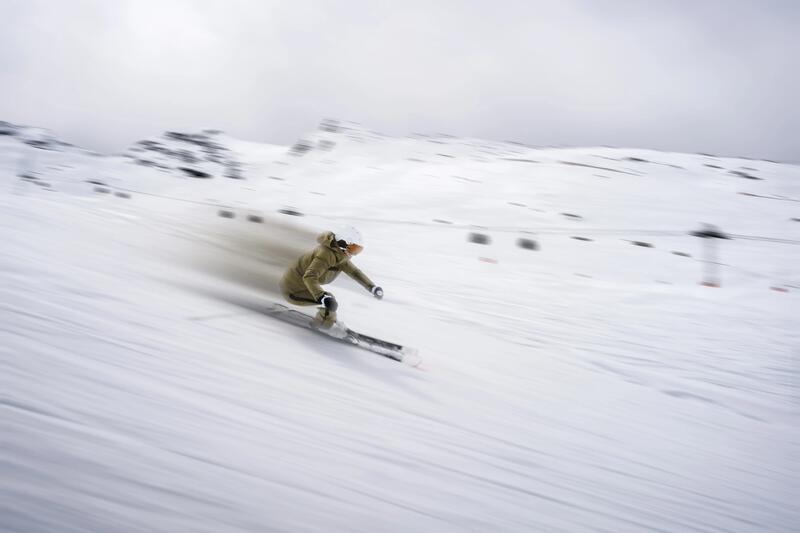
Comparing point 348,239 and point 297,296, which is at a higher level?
point 348,239

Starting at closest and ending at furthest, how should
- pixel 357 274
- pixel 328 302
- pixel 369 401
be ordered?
pixel 369 401
pixel 328 302
pixel 357 274

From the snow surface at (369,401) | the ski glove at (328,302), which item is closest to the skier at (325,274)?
the ski glove at (328,302)

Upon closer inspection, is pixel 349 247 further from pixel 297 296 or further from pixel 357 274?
pixel 297 296

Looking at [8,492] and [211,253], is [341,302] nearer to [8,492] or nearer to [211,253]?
[211,253]

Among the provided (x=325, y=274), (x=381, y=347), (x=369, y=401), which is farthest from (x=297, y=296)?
(x=369, y=401)

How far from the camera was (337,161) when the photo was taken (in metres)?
65.4

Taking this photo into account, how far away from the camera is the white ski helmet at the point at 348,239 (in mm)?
5219

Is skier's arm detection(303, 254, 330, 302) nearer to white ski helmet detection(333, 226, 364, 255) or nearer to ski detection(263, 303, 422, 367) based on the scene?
white ski helmet detection(333, 226, 364, 255)

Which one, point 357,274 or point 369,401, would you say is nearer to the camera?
point 369,401

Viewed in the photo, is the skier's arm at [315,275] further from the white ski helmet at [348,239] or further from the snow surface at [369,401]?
the snow surface at [369,401]

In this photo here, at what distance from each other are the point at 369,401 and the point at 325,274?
6.08 feet

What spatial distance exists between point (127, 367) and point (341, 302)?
4757mm

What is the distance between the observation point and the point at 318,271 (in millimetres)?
5164

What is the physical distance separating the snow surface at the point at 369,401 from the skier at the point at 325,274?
0.82ft
